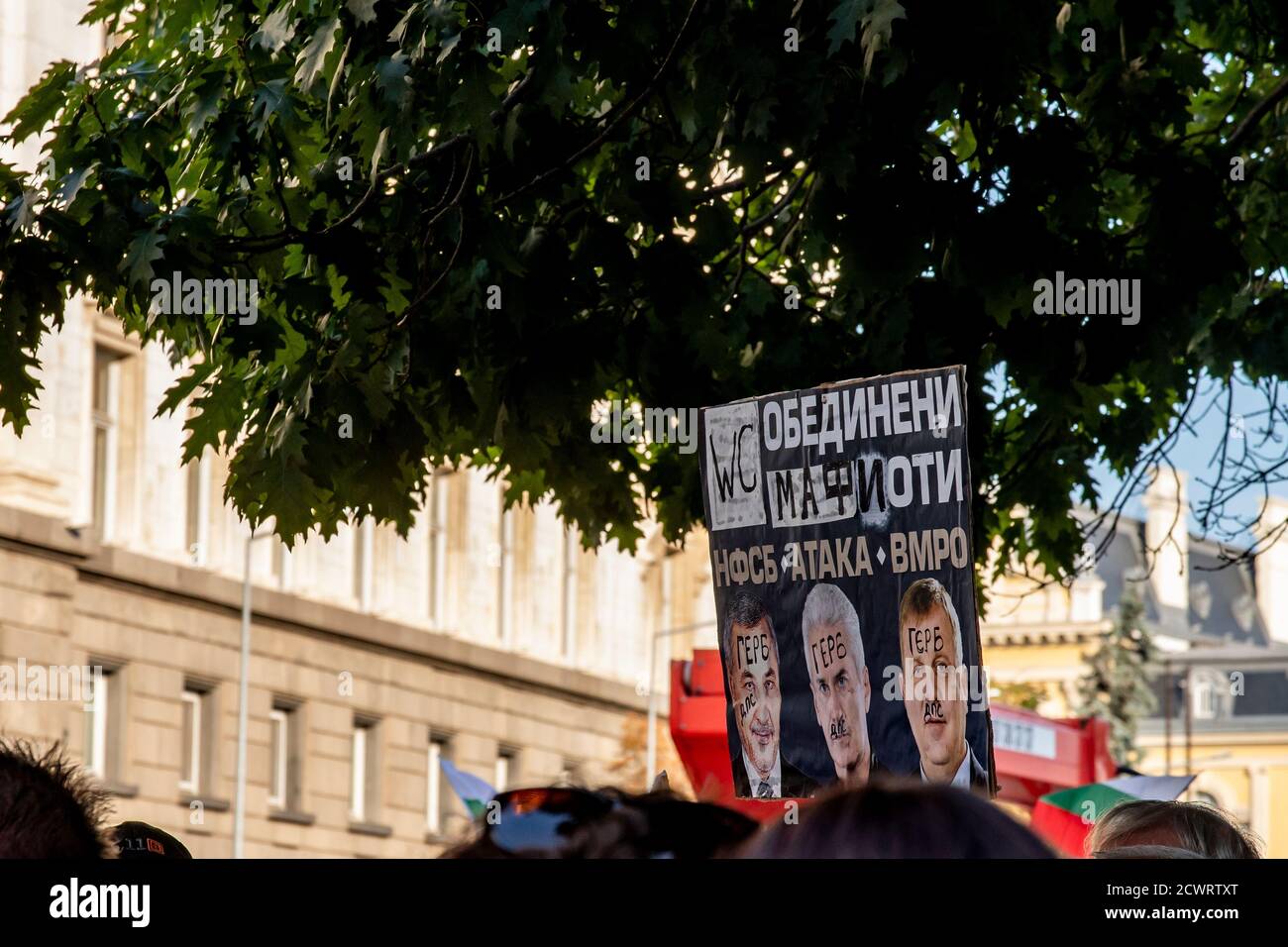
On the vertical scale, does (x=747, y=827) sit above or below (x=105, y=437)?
below

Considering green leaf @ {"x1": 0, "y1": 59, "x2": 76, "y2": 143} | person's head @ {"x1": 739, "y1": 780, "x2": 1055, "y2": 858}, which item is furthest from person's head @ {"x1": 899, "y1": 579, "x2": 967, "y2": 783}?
green leaf @ {"x1": 0, "y1": 59, "x2": 76, "y2": 143}

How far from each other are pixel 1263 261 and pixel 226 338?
14.0ft

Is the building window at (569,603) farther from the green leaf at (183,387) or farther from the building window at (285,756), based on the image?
the green leaf at (183,387)

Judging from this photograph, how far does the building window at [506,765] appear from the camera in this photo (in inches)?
1633

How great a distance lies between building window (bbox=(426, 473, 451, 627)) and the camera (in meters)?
40.0

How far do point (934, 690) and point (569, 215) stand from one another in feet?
9.10

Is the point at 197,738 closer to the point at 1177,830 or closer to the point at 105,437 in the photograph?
the point at 105,437

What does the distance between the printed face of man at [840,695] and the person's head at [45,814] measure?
2.45 meters

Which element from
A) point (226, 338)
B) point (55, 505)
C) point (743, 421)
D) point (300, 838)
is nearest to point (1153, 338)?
point (743, 421)

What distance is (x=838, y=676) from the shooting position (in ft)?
17.0

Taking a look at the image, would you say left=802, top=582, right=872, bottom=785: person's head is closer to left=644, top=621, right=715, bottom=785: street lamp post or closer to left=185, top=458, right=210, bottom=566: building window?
left=185, top=458, right=210, bottom=566: building window

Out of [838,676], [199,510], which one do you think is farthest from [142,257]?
[199,510]

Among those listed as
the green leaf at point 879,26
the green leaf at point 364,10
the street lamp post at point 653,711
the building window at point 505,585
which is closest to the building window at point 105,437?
the street lamp post at point 653,711
